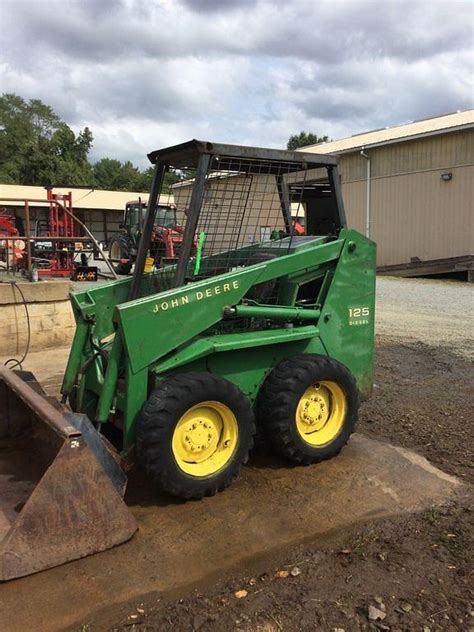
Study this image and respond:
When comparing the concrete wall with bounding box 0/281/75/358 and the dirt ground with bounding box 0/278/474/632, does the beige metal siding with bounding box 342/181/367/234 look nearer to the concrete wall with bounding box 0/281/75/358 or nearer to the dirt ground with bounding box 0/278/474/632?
the concrete wall with bounding box 0/281/75/358

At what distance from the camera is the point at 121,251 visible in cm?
2047

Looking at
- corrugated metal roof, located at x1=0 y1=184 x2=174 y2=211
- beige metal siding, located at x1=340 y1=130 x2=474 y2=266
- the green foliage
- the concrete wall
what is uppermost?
the green foliage

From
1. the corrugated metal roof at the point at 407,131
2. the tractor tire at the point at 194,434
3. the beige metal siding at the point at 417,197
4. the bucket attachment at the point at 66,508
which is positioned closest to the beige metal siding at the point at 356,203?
the beige metal siding at the point at 417,197

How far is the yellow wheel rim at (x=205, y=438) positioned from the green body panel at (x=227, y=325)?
0.97ft

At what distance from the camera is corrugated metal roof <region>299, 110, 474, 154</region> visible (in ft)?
61.1

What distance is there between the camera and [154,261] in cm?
512

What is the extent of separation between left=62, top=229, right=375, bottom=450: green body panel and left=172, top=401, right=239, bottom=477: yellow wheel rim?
295 millimetres

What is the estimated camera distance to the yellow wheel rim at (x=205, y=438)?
11.5 feet

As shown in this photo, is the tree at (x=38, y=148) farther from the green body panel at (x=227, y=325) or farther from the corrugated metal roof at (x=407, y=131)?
the green body panel at (x=227, y=325)

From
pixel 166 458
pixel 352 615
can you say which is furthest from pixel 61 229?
pixel 352 615

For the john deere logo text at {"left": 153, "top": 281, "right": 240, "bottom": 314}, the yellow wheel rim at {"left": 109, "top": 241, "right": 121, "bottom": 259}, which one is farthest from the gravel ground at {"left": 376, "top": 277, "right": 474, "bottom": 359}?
the yellow wheel rim at {"left": 109, "top": 241, "right": 121, "bottom": 259}

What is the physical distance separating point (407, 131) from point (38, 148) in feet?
149

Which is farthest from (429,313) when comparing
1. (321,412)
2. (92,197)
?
(92,197)

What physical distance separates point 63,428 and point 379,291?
12.6 metres
